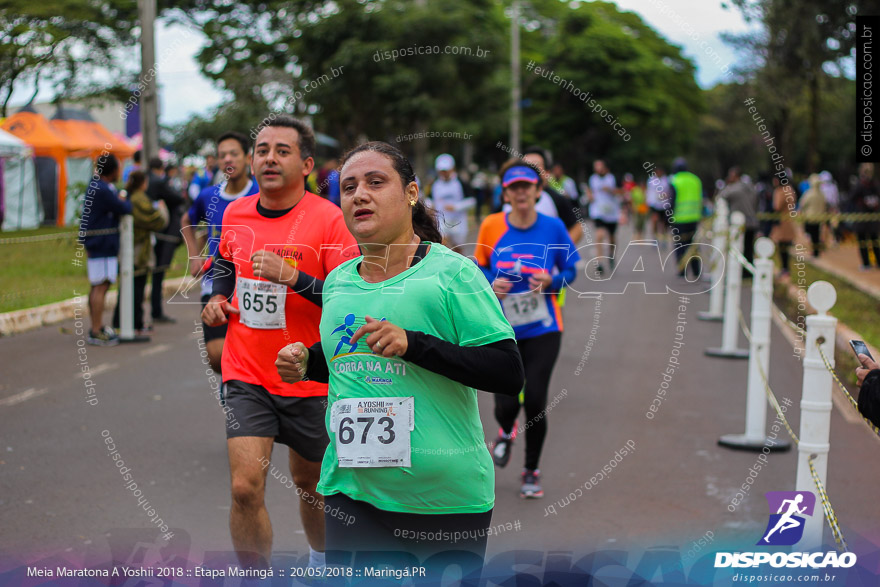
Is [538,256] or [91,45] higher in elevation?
[91,45]

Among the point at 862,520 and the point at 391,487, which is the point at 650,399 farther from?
the point at 391,487

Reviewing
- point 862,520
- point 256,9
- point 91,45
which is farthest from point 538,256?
point 256,9

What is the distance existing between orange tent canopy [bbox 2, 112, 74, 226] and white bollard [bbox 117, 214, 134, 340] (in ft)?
12.4

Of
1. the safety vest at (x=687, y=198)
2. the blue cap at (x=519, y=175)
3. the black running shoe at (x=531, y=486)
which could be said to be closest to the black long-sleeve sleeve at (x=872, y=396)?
the black running shoe at (x=531, y=486)

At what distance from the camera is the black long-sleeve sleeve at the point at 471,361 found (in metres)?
2.51

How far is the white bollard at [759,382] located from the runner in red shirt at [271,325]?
3437 millimetres

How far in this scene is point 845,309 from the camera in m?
11.9

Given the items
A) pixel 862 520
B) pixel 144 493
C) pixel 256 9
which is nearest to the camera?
pixel 862 520

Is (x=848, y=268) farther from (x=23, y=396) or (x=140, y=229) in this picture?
(x=23, y=396)

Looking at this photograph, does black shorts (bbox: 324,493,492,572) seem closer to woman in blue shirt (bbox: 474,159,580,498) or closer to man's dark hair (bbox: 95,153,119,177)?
woman in blue shirt (bbox: 474,159,580,498)

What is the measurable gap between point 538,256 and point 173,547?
8.37 feet

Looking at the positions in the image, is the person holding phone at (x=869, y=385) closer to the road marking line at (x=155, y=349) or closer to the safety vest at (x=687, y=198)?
the road marking line at (x=155, y=349)

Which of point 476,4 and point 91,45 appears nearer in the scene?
point 91,45

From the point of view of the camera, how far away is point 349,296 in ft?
9.00
